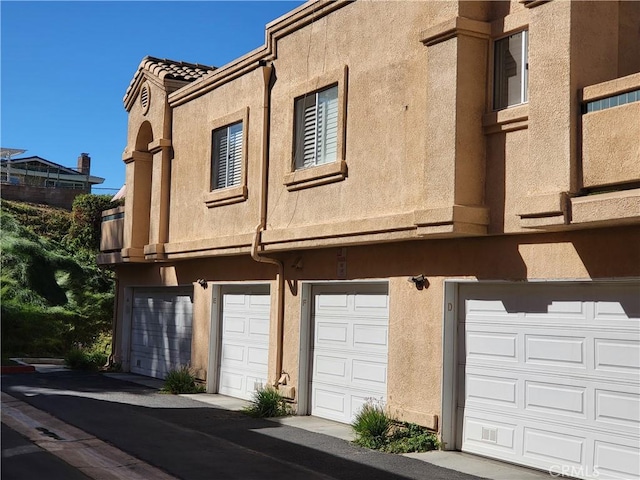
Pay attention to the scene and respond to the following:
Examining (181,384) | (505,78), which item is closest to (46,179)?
(181,384)

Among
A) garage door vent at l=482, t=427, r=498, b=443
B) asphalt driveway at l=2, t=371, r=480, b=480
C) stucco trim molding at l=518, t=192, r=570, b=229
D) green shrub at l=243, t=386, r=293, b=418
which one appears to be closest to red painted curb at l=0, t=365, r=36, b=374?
asphalt driveway at l=2, t=371, r=480, b=480

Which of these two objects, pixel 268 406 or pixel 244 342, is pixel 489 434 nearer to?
pixel 268 406

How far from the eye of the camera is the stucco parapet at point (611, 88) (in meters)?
8.27

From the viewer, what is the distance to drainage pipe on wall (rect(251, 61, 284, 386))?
46.4 feet

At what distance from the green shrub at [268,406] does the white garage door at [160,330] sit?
4514mm

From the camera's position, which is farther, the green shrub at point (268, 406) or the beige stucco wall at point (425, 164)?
the green shrub at point (268, 406)

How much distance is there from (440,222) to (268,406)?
5203mm

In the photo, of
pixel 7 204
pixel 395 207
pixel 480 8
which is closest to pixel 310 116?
pixel 395 207

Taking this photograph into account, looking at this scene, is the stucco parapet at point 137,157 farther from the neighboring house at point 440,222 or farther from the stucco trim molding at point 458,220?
the stucco trim molding at point 458,220

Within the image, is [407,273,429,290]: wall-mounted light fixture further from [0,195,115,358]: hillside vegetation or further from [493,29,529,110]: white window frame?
[0,195,115,358]: hillside vegetation

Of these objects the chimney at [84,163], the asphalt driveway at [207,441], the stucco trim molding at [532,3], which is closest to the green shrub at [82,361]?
the asphalt driveway at [207,441]

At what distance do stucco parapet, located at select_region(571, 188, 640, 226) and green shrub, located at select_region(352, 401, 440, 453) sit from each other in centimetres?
370

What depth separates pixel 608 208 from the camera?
8.13m

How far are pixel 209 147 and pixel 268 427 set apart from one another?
667 cm
